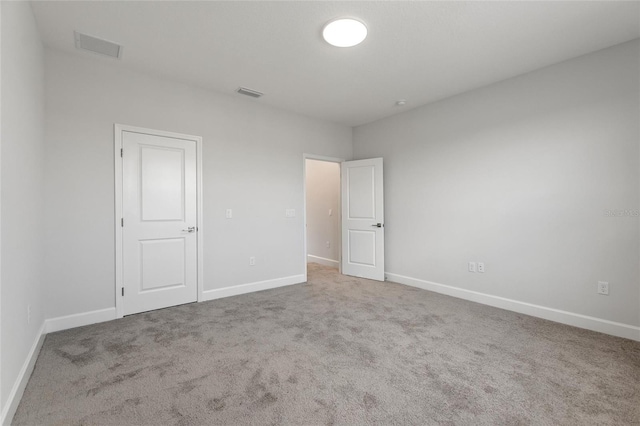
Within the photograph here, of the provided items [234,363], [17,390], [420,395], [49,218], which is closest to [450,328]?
[420,395]

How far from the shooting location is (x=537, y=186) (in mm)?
3182

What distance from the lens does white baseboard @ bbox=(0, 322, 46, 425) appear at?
155 cm

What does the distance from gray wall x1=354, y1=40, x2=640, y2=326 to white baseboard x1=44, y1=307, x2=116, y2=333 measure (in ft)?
12.7

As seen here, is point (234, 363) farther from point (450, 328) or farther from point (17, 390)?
point (450, 328)

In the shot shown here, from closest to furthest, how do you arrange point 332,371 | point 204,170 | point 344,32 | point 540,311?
point 332,371
point 344,32
point 540,311
point 204,170

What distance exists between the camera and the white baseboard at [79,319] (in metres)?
2.78

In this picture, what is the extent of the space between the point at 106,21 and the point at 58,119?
1.13 m

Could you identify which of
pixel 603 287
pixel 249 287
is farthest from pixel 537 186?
pixel 249 287

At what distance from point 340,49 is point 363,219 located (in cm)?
280

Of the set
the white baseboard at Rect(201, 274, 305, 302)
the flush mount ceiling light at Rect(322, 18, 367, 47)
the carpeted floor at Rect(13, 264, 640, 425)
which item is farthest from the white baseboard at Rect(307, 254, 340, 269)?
the flush mount ceiling light at Rect(322, 18, 367, 47)

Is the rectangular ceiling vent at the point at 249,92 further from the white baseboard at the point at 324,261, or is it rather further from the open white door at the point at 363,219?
the white baseboard at the point at 324,261

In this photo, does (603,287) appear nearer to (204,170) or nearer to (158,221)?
(204,170)

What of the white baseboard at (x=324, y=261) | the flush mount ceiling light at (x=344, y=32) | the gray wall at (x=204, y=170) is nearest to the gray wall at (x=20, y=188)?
the gray wall at (x=204, y=170)

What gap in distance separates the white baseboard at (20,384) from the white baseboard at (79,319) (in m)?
0.35
